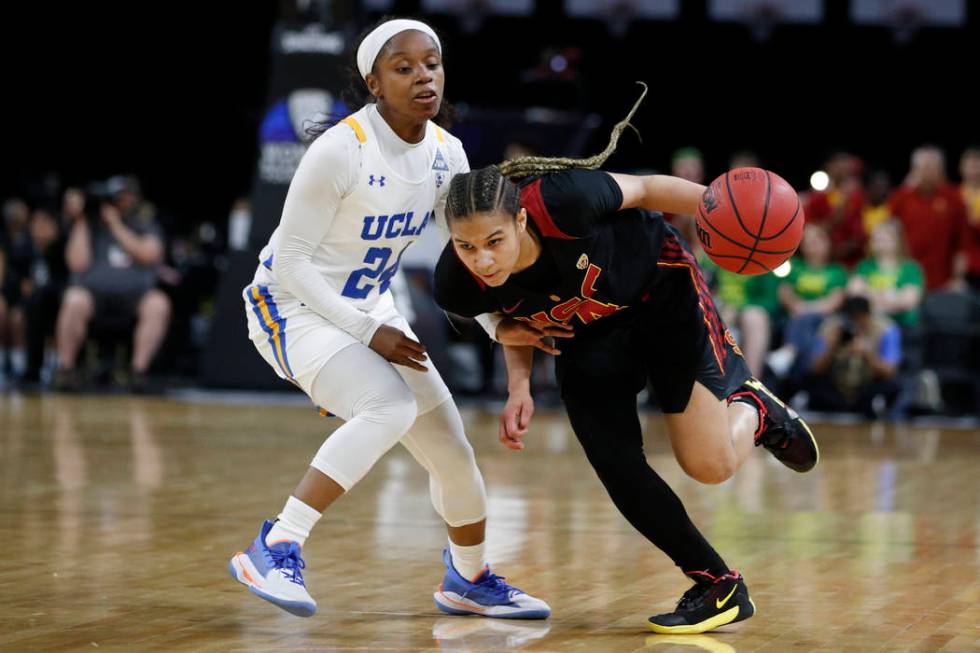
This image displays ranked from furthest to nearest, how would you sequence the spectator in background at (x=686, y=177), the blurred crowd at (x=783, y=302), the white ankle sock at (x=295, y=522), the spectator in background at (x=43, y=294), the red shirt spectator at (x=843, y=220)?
1. the spectator in background at (x=43, y=294)
2. the red shirt spectator at (x=843, y=220)
3. the blurred crowd at (x=783, y=302)
4. the spectator in background at (x=686, y=177)
5. the white ankle sock at (x=295, y=522)

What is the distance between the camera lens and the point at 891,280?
1067 centimetres

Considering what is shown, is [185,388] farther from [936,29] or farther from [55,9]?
[936,29]

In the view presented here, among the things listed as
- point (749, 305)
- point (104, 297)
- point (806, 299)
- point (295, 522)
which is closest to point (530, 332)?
point (295, 522)

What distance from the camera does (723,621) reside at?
3.95 m

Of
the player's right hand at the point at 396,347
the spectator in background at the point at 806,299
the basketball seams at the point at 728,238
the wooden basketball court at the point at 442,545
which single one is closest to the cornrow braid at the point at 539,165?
the basketball seams at the point at 728,238

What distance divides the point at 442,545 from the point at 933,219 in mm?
6874

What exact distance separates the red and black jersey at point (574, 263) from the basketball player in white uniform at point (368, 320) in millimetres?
184

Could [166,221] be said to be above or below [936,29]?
below

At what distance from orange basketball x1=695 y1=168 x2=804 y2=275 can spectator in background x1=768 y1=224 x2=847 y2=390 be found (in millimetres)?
6768

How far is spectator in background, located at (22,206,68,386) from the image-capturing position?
1198 cm

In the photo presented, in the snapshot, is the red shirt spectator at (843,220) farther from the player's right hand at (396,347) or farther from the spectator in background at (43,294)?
the player's right hand at (396,347)

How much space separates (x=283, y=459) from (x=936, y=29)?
9977 millimetres

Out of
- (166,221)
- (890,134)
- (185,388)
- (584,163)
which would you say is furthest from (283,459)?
(890,134)

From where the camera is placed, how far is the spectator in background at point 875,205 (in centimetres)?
1138
